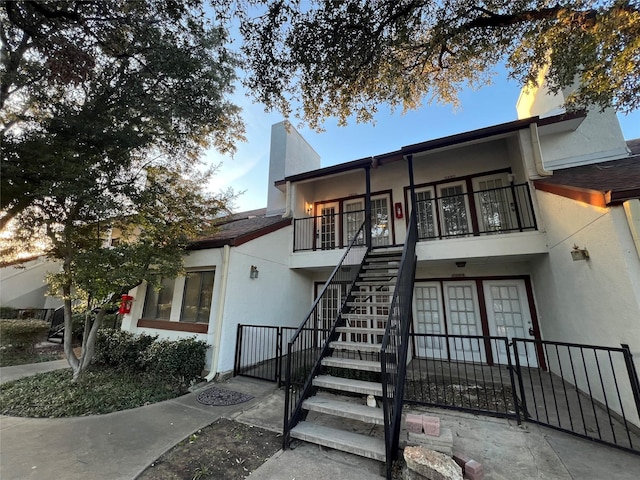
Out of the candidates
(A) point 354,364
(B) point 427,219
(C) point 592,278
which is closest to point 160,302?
(A) point 354,364

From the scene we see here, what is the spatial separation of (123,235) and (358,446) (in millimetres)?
6476

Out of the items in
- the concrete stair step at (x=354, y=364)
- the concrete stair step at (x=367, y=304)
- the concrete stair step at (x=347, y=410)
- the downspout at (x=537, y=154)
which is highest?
the downspout at (x=537, y=154)

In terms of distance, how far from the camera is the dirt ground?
2861 millimetres

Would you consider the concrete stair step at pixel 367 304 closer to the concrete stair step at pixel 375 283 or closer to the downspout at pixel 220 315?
the concrete stair step at pixel 375 283

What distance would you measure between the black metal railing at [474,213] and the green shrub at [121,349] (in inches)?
302

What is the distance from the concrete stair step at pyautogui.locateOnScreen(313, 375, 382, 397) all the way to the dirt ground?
90 cm

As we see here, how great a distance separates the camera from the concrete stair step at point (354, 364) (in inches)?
139

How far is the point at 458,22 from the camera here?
16.3 feet

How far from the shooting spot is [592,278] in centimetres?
422

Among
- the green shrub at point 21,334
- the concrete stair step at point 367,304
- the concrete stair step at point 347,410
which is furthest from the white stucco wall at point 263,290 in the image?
the green shrub at point 21,334

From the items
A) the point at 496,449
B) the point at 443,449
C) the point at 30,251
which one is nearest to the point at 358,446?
the point at 443,449

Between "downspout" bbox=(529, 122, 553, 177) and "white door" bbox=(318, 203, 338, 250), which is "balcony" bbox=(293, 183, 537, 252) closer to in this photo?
"white door" bbox=(318, 203, 338, 250)

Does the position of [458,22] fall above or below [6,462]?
above

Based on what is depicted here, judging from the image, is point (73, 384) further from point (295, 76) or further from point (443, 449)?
point (295, 76)
